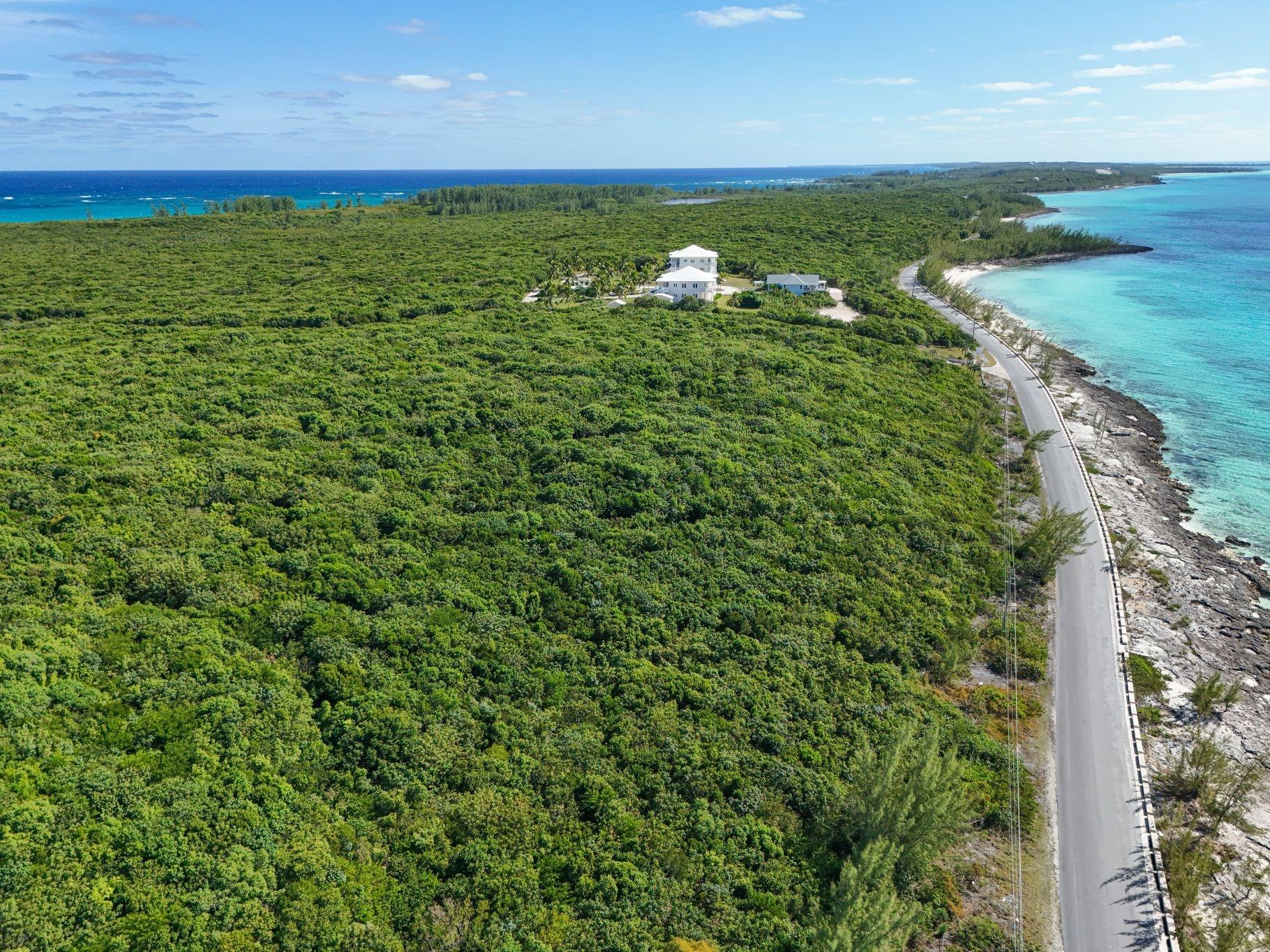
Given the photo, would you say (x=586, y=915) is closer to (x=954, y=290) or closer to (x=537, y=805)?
(x=537, y=805)

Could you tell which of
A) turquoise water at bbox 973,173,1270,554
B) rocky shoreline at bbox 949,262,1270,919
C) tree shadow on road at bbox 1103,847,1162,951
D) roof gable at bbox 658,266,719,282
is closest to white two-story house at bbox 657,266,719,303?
roof gable at bbox 658,266,719,282

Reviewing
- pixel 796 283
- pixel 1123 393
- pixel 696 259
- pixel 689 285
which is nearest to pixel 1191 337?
pixel 1123 393

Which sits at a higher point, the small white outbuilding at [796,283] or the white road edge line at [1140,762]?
the small white outbuilding at [796,283]

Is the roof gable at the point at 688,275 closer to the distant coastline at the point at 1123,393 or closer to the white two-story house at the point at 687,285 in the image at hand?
the white two-story house at the point at 687,285

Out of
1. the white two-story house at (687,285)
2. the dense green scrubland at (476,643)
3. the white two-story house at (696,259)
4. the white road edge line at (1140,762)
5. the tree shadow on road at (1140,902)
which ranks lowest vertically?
the tree shadow on road at (1140,902)

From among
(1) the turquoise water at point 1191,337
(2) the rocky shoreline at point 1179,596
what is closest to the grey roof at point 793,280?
(1) the turquoise water at point 1191,337

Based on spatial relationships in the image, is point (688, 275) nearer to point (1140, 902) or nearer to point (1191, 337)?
point (1191, 337)

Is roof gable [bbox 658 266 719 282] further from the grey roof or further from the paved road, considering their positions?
the paved road
